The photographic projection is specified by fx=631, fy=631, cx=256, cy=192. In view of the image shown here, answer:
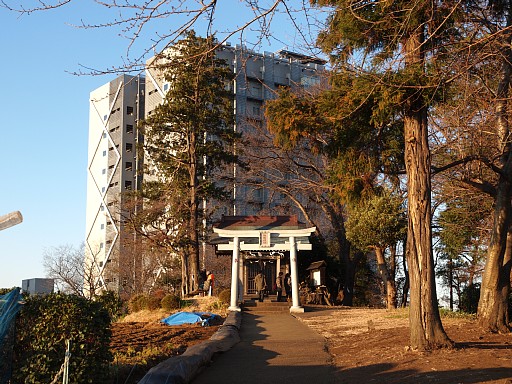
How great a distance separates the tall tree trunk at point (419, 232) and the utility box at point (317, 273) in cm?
1860

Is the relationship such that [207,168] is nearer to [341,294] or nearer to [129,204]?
[129,204]

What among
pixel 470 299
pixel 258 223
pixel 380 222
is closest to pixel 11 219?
pixel 258 223

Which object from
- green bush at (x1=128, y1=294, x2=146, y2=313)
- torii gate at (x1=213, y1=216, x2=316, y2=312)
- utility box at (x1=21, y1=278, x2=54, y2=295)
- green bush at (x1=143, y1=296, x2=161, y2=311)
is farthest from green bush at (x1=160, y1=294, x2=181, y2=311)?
utility box at (x1=21, y1=278, x2=54, y2=295)

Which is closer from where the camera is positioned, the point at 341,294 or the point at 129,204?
the point at 129,204

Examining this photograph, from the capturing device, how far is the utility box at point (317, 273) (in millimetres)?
29580

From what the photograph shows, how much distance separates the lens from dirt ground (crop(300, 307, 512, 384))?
8.45 meters

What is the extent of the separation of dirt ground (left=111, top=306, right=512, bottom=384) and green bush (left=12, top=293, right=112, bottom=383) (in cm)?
197

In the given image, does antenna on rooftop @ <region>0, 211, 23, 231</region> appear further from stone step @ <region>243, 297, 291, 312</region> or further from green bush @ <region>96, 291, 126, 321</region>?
stone step @ <region>243, 297, 291, 312</region>

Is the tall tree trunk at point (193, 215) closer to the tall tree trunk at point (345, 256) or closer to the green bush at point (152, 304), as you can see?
the green bush at point (152, 304)

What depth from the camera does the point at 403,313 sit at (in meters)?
19.9

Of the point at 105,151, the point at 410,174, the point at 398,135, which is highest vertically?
the point at 105,151

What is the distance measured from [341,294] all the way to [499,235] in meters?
21.4

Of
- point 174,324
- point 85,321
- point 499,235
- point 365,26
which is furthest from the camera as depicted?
point 174,324

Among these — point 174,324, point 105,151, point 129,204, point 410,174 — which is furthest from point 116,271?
point 410,174
